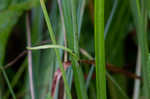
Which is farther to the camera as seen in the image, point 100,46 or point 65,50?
point 65,50

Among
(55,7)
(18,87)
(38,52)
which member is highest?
(55,7)

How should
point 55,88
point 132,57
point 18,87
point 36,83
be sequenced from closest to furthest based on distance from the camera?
point 55,88 → point 36,83 → point 18,87 → point 132,57

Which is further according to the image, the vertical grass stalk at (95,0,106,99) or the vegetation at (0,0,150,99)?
the vegetation at (0,0,150,99)

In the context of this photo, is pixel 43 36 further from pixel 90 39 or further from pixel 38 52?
pixel 90 39

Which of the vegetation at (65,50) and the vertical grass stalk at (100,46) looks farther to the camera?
the vegetation at (65,50)

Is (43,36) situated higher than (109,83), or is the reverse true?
(43,36)

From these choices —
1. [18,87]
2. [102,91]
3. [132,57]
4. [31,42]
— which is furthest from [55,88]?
[132,57]

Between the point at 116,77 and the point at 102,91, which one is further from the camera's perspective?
the point at 116,77

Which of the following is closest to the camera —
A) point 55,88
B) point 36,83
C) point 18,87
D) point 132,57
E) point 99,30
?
point 99,30
